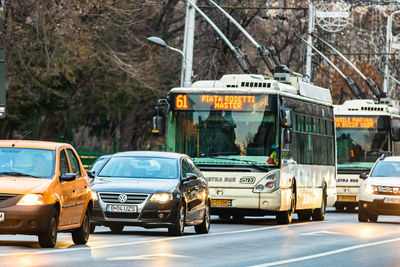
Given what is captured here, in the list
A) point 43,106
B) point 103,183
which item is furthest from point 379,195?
point 43,106

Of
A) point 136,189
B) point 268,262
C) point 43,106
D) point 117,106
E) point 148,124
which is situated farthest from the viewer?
point 148,124

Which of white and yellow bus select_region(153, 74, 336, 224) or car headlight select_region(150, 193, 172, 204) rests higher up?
white and yellow bus select_region(153, 74, 336, 224)

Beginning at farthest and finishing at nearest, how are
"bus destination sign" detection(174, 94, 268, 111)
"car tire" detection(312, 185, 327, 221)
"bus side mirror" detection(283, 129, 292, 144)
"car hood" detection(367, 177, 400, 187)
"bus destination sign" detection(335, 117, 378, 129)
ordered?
1. "bus destination sign" detection(335, 117, 378, 129)
2. "car tire" detection(312, 185, 327, 221)
3. "car hood" detection(367, 177, 400, 187)
4. "bus destination sign" detection(174, 94, 268, 111)
5. "bus side mirror" detection(283, 129, 292, 144)

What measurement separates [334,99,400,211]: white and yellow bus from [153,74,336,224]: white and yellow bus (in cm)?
933

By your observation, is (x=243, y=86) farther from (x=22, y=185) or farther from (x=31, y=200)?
(x=31, y=200)

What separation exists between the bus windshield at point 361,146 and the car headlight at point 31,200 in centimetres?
2145

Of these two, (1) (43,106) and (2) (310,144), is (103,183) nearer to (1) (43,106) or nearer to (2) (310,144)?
(2) (310,144)

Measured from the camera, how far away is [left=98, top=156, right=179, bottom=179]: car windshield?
1958cm

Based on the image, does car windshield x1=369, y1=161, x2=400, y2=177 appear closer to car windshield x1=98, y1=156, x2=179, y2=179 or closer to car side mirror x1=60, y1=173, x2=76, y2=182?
car windshield x1=98, y1=156, x2=179, y2=179

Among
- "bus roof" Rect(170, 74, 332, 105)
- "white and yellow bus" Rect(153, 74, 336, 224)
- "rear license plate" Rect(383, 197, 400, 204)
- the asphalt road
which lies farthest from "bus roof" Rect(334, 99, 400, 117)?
the asphalt road

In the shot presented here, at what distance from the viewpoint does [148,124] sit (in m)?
57.5

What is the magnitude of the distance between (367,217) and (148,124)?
3049 cm

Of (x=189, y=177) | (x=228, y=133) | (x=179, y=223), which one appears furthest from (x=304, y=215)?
(x=179, y=223)

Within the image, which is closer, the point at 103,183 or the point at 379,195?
the point at 103,183
